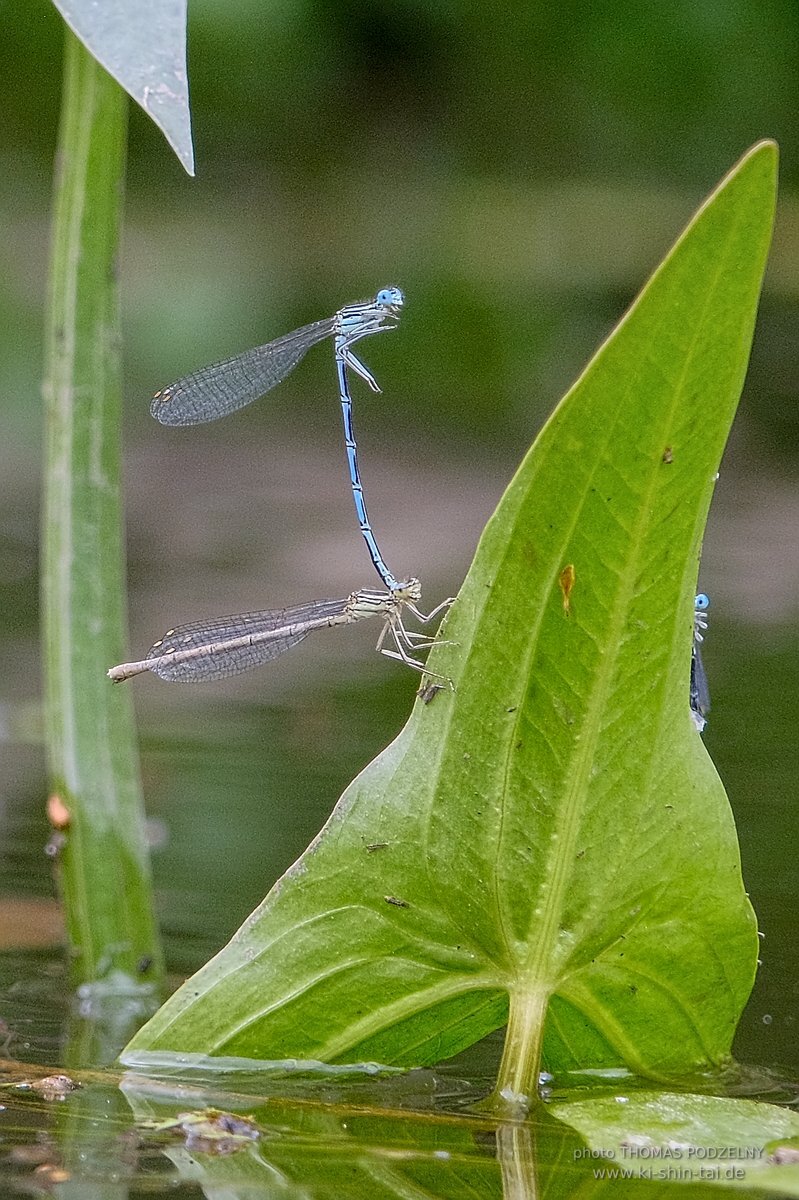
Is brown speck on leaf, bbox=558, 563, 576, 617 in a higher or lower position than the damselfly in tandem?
lower

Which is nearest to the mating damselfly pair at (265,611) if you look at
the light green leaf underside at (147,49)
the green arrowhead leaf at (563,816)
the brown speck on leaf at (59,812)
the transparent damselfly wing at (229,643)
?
the transparent damselfly wing at (229,643)

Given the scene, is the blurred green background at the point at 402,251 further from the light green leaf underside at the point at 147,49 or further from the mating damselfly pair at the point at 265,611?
the light green leaf underside at the point at 147,49

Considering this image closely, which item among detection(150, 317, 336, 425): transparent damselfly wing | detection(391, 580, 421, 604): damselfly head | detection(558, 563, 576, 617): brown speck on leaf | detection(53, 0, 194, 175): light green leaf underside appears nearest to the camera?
detection(53, 0, 194, 175): light green leaf underside

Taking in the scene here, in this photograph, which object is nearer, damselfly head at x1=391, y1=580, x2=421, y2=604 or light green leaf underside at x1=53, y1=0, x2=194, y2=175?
light green leaf underside at x1=53, y1=0, x2=194, y2=175

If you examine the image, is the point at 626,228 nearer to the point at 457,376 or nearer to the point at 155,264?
the point at 457,376

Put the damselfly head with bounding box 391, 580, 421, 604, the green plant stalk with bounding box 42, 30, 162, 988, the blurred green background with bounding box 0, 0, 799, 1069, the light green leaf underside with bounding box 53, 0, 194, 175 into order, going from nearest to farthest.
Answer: the light green leaf underside with bounding box 53, 0, 194, 175, the green plant stalk with bounding box 42, 30, 162, 988, the damselfly head with bounding box 391, 580, 421, 604, the blurred green background with bounding box 0, 0, 799, 1069

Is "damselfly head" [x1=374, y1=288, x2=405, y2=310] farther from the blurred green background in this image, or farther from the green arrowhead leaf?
the blurred green background

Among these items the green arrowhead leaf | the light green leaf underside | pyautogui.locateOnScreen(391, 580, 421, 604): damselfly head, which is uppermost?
the light green leaf underside

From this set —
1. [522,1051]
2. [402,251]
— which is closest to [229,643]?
[522,1051]

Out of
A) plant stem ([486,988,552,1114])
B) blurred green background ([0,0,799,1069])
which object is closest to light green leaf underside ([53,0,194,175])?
plant stem ([486,988,552,1114])
